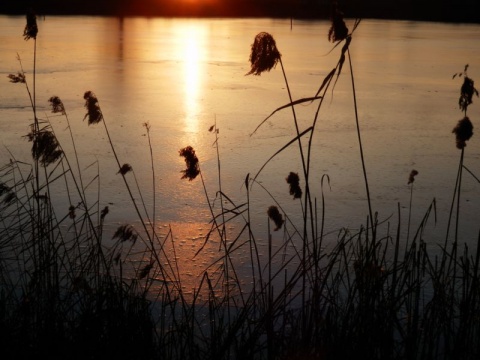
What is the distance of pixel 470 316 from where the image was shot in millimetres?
1546

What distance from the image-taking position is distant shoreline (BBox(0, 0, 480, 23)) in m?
16.3

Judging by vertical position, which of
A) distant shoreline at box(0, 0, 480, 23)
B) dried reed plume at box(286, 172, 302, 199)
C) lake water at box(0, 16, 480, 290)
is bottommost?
lake water at box(0, 16, 480, 290)

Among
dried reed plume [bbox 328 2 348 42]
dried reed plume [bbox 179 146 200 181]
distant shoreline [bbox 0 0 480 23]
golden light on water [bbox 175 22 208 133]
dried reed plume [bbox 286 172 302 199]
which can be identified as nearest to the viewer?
dried reed plume [bbox 328 2 348 42]

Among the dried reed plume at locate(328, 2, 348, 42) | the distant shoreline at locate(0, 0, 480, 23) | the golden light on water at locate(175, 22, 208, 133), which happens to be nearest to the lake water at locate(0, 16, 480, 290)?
the golden light on water at locate(175, 22, 208, 133)

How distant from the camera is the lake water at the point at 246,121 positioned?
3.06 metres

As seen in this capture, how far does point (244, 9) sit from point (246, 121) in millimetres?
15679

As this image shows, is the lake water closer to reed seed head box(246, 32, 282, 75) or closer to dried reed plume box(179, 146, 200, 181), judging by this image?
reed seed head box(246, 32, 282, 75)

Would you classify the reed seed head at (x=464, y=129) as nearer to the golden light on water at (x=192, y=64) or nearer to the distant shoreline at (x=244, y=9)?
the golden light on water at (x=192, y=64)

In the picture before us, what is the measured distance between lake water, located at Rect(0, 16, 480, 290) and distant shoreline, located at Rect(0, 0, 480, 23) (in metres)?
6.48

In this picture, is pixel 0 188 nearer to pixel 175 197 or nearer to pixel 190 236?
pixel 190 236

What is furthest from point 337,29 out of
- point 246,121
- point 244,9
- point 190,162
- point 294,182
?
point 244,9

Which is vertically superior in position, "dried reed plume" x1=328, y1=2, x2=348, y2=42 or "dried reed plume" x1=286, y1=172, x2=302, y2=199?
"dried reed plume" x1=328, y1=2, x2=348, y2=42

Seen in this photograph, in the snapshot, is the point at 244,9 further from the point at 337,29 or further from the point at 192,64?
the point at 337,29

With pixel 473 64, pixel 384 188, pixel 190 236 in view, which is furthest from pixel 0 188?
pixel 473 64
